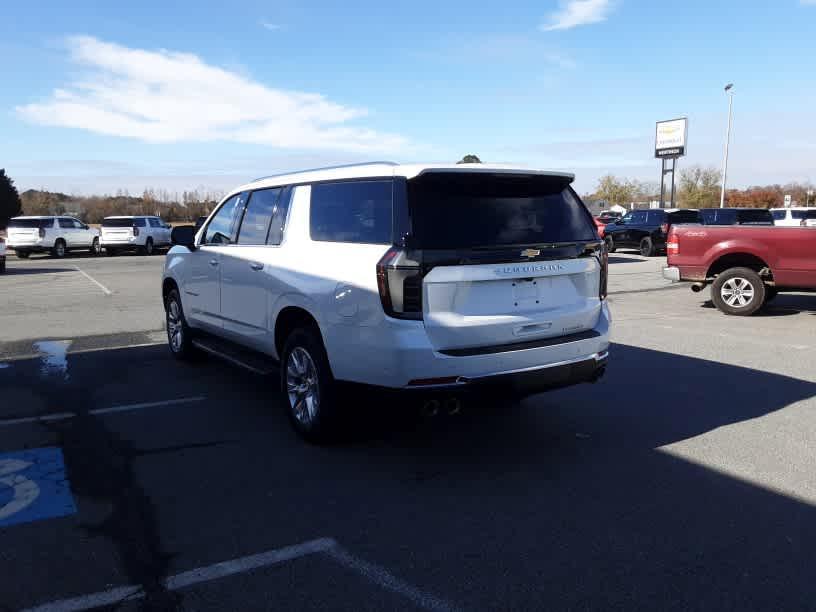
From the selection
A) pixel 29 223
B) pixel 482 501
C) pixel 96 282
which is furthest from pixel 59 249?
pixel 482 501

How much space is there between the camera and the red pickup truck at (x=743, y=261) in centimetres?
1080

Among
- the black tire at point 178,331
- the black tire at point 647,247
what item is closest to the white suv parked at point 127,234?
the black tire at point 647,247

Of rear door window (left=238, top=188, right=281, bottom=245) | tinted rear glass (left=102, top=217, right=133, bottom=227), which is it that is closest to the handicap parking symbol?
rear door window (left=238, top=188, right=281, bottom=245)

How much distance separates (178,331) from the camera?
7.87 metres

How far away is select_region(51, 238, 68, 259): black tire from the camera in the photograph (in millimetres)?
27975

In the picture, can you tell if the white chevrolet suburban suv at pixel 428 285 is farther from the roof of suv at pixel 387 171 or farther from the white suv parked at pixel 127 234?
the white suv parked at pixel 127 234

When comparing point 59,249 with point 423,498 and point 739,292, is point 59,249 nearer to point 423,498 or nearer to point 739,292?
point 739,292

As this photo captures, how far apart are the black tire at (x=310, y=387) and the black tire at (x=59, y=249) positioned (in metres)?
26.2

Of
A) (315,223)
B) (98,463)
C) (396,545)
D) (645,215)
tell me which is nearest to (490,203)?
(315,223)

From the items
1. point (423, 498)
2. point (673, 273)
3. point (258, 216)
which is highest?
point (258, 216)

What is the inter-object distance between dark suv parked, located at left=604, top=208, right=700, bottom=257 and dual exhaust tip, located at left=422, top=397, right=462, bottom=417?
892 inches

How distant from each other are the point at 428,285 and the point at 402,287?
0.16 m

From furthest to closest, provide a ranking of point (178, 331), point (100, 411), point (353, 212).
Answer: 1. point (178, 331)
2. point (100, 411)
3. point (353, 212)

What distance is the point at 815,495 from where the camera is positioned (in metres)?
4.13
